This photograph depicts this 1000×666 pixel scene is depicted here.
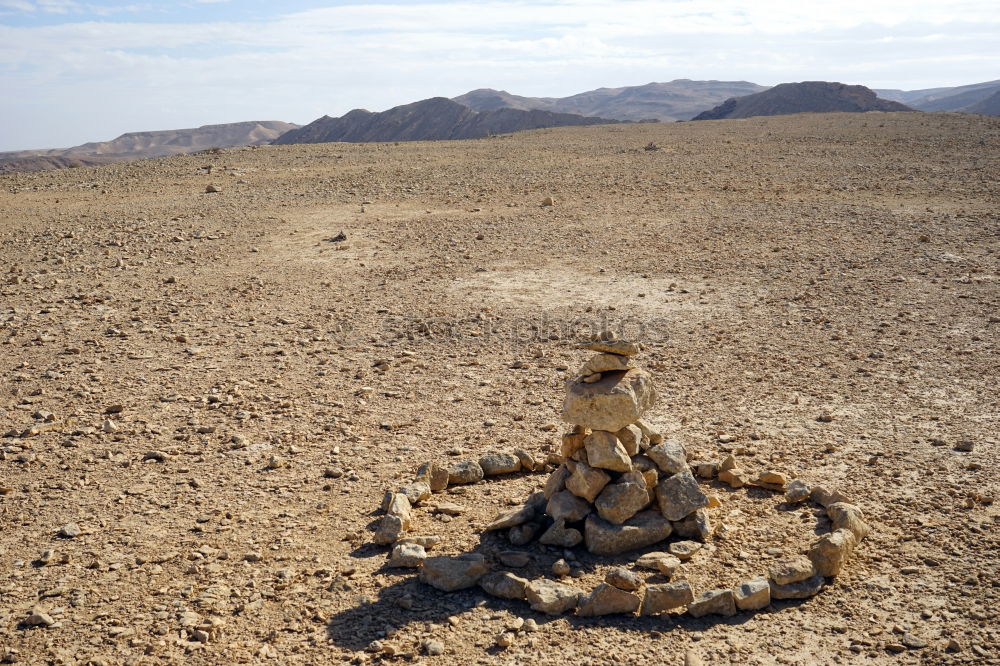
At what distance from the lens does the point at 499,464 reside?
5945 mm

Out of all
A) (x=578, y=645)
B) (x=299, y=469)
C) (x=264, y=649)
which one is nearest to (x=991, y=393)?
(x=578, y=645)

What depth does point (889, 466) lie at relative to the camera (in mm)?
5828

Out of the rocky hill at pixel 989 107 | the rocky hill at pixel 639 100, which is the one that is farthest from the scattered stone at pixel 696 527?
the rocky hill at pixel 639 100

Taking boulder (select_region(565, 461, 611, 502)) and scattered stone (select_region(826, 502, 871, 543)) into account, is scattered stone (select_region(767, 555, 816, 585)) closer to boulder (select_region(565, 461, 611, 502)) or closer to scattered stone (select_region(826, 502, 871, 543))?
scattered stone (select_region(826, 502, 871, 543))

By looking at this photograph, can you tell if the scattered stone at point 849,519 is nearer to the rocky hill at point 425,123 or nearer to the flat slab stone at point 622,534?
the flat slab stone at point 622,534

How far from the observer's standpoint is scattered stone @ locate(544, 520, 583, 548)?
498cm

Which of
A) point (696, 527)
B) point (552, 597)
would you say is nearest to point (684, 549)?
point (696, 527)

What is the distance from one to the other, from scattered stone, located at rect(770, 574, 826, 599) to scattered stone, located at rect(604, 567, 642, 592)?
2.37 ft

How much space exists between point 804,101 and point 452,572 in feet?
223

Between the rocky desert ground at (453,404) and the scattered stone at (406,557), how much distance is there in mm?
71

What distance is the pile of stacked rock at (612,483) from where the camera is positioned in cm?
499

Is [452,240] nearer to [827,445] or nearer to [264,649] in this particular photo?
[827,445]

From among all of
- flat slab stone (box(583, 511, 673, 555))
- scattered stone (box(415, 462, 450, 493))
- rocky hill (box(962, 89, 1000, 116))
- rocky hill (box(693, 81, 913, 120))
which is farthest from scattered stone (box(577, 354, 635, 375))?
rocky hill (box(962, 89, 1000, 116))

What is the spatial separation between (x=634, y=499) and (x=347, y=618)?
5.92 ft
